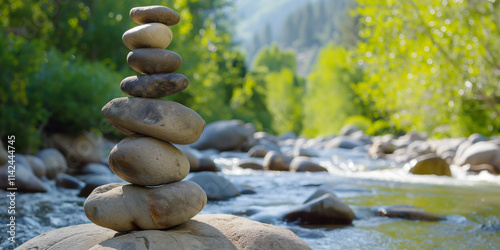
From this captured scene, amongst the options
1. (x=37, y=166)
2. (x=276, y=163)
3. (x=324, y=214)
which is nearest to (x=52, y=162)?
(x=37, y=166)

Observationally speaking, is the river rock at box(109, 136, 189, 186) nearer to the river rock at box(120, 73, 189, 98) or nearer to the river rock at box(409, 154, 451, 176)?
the river rock at box(120, 73, 189, 98)

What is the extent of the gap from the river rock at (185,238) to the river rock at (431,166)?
26.1 feet

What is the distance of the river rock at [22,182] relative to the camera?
7320 millimetres

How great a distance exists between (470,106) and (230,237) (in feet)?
53.1

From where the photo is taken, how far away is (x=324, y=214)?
219 inches

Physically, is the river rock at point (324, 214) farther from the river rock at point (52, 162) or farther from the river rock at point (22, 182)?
the river rock at point (52, 162)

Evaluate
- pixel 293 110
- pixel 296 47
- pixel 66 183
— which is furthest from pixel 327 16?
pixel 66 183

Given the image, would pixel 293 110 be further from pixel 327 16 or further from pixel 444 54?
pixel 327 16

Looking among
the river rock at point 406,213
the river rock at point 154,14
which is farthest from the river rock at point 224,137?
the river rock at point 154,14

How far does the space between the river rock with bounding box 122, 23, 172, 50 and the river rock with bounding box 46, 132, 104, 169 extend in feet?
25.7

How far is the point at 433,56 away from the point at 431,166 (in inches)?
134

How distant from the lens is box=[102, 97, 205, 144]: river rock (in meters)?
3.50

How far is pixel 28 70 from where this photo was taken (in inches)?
380

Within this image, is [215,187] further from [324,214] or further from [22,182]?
[22,182]
